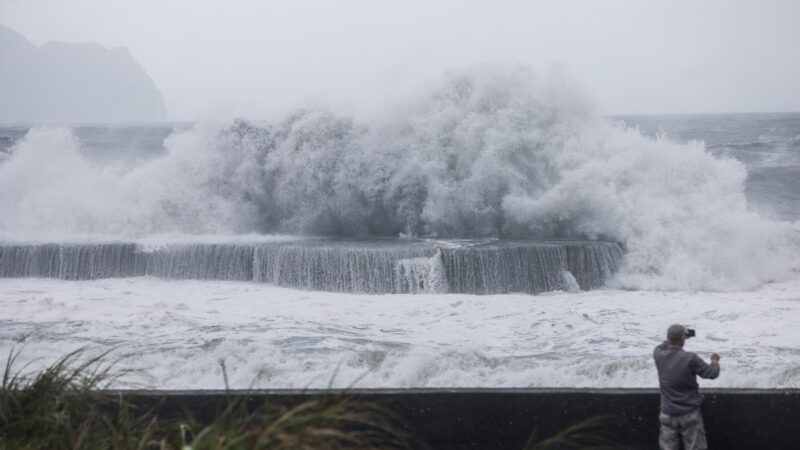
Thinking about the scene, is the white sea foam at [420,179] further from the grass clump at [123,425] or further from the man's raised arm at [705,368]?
the grass clump at [123,425]

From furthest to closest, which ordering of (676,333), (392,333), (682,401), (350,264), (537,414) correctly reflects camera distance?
(350,264) → (392,333) → (676,333) → (537,414) → (682,401)

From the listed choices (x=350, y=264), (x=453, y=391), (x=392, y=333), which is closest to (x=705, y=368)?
(x=453, y=391)

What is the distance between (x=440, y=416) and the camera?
14.5 feet

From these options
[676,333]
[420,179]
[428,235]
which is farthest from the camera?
[420,179]

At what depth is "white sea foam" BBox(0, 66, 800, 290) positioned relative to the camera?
15578mm

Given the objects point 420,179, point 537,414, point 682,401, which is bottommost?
point 537,414

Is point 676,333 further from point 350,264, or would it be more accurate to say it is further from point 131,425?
point 350,264

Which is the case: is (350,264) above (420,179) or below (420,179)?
below

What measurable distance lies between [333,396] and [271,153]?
15.5 meters

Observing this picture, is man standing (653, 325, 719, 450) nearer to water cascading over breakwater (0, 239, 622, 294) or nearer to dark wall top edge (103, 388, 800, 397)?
dark wall top edge (103, 388, 800, 397)

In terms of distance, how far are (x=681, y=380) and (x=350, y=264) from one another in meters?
8.47

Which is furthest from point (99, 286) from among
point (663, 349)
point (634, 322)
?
point (663, 349)

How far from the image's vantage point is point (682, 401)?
4.29 m

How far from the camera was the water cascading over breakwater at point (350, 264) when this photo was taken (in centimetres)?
1229
